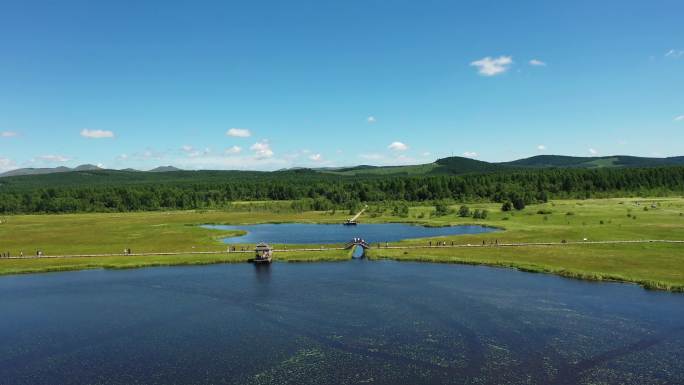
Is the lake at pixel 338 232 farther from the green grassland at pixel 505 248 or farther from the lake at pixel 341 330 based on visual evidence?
the lake at pixel 341 330

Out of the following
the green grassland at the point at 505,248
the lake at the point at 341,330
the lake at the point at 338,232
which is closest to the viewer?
the lake at the point at 341,330

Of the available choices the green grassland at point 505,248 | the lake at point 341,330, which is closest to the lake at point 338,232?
the green grassland at point 505,248

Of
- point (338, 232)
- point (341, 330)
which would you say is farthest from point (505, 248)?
point (341, 330)

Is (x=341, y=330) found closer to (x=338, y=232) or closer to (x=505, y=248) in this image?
(x=505, y=248)

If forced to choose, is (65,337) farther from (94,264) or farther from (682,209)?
(682,209)

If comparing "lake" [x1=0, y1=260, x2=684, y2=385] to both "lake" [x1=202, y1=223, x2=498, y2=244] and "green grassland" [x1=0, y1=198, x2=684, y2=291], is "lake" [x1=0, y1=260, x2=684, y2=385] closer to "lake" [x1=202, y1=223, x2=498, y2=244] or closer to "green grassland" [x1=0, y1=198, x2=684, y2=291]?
"green grassland" [x1=0, y1=198, x2=684, y2=291]
